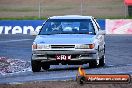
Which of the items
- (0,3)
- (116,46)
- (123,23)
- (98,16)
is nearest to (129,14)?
(98,16)

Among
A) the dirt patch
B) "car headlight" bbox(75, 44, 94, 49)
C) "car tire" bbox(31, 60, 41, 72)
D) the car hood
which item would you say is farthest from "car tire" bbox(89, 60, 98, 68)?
the dirt patch

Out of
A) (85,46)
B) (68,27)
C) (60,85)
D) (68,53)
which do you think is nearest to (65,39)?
(68,53)

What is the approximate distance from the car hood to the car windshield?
45 centimetres

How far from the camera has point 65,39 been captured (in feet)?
58.0

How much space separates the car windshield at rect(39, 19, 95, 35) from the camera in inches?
734

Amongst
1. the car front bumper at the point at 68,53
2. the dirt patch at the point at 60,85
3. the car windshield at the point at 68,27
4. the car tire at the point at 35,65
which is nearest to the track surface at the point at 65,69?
the car tire at the point at 35,65

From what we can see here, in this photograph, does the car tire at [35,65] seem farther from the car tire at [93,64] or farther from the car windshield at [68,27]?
the car tire at [93,64]

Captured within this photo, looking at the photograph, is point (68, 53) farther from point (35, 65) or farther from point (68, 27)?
point (68, 27)

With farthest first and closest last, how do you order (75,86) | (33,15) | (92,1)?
(92,1)
(33,15)
(75,86)

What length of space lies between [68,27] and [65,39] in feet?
4.09

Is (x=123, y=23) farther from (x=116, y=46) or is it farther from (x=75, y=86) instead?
(x=75, y=86)

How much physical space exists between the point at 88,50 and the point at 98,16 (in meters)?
32.0

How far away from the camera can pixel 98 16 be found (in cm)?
4934

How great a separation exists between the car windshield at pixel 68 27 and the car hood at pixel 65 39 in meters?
0.45
